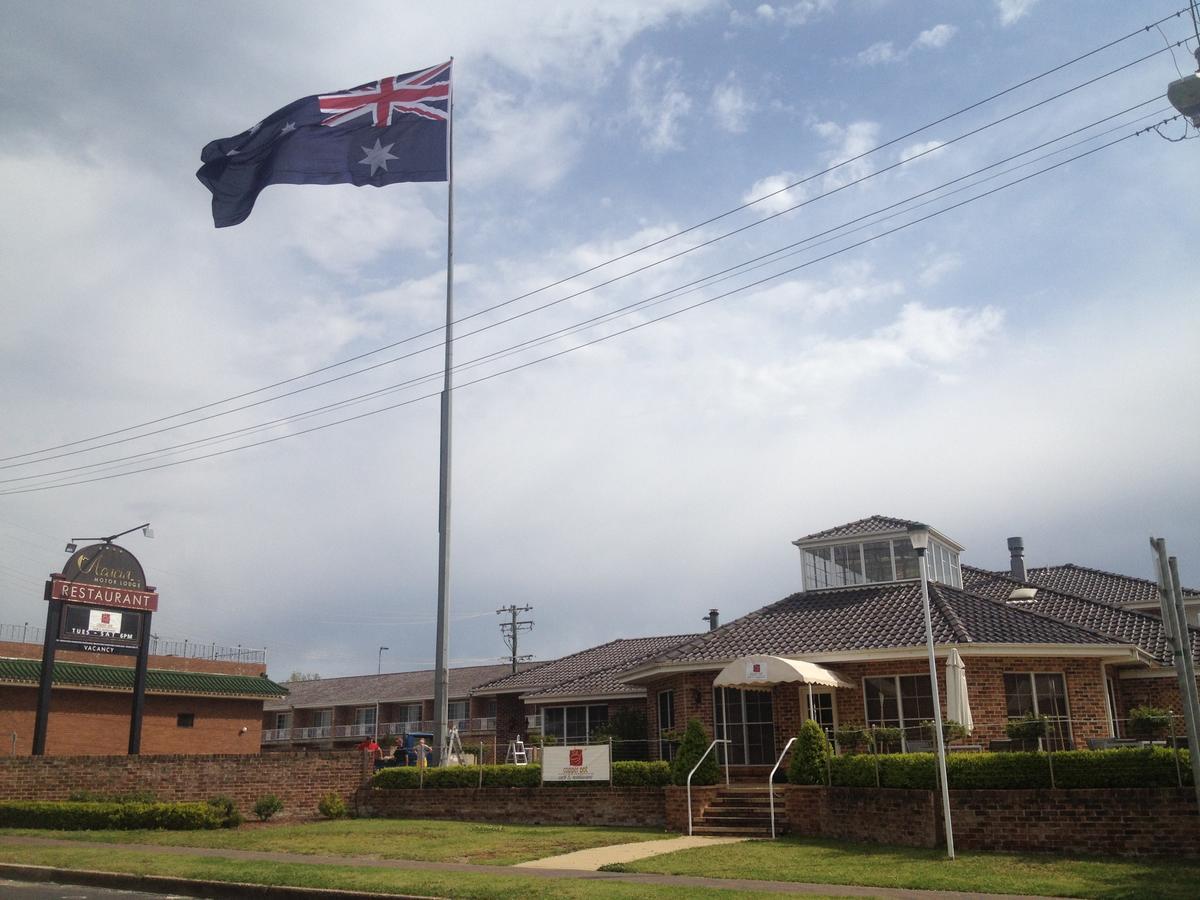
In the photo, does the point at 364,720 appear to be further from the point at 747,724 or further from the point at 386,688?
the point at 747,724

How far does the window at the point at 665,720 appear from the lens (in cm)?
2695

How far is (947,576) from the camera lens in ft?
98.8

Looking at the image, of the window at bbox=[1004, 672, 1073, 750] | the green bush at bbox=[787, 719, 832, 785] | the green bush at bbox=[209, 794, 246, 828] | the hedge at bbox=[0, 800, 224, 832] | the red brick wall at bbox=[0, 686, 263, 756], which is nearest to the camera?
the green bush at bbox=[787, 719, 832, 785]

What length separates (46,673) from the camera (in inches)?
1062

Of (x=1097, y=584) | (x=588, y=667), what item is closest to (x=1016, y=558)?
(x=1097, y=584)

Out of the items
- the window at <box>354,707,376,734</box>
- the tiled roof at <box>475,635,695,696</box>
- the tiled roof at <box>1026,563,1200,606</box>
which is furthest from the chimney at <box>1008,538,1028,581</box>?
the window at <box>354,707,376,734</box>

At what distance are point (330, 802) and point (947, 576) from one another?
17587mm

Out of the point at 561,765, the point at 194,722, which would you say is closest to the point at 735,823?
the point at 561,765

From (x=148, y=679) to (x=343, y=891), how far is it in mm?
29089

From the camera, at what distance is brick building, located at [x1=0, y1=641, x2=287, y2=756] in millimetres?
35000

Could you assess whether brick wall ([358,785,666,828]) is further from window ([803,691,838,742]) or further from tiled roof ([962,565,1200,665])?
tiled roof ([962,565,1200,665])

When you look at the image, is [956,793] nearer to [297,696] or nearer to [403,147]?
[403,147]

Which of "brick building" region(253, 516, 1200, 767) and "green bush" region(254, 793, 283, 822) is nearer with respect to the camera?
"brick building" region(253, 516, 1200, 767)

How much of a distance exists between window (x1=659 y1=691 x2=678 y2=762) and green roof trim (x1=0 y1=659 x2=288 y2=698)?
18903mm
